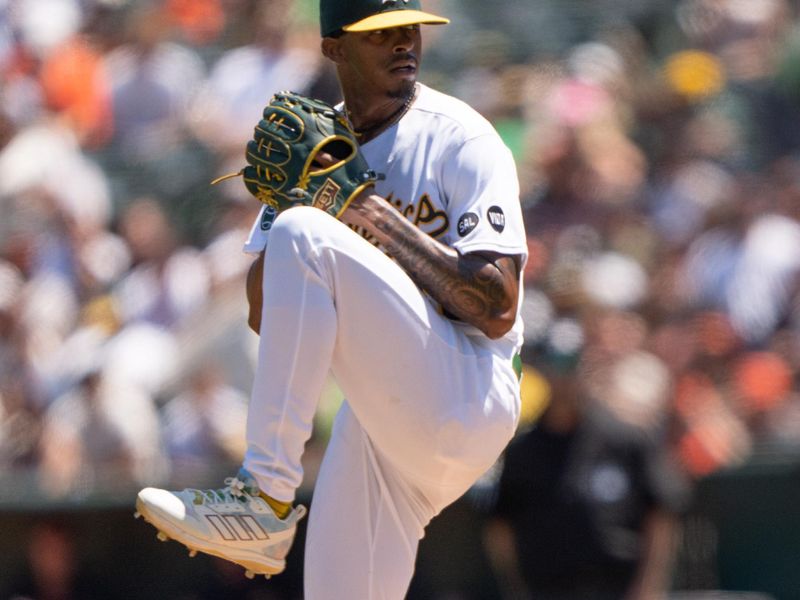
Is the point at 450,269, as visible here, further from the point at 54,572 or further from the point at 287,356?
the point at 54,572

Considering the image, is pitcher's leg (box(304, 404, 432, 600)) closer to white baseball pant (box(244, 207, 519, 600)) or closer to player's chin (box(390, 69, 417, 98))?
white baseball pant (box(244, 207, 519, 600))

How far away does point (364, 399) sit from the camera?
13.0 ft

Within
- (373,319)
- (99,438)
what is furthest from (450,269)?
(99,438)

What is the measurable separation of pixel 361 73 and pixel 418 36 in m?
0.18

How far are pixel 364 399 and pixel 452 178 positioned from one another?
0.60m

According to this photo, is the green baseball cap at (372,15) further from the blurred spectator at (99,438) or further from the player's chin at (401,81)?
the blurred spectator at (99,438)

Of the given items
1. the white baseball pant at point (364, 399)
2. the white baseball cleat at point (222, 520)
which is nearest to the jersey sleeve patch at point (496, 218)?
the white baseball pant at point (364, 399)

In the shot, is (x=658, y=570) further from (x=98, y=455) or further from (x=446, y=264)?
(x=446, y=264)

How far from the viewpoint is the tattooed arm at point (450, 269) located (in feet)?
12.9

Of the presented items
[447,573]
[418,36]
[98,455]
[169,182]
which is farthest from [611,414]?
[169,182]

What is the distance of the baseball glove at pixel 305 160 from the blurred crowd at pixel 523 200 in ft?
10.4

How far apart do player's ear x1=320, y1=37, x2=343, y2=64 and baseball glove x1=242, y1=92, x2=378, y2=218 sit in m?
0.26

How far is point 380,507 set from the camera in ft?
13.7

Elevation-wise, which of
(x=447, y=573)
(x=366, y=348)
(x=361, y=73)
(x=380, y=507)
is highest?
(x=361, y=73)
